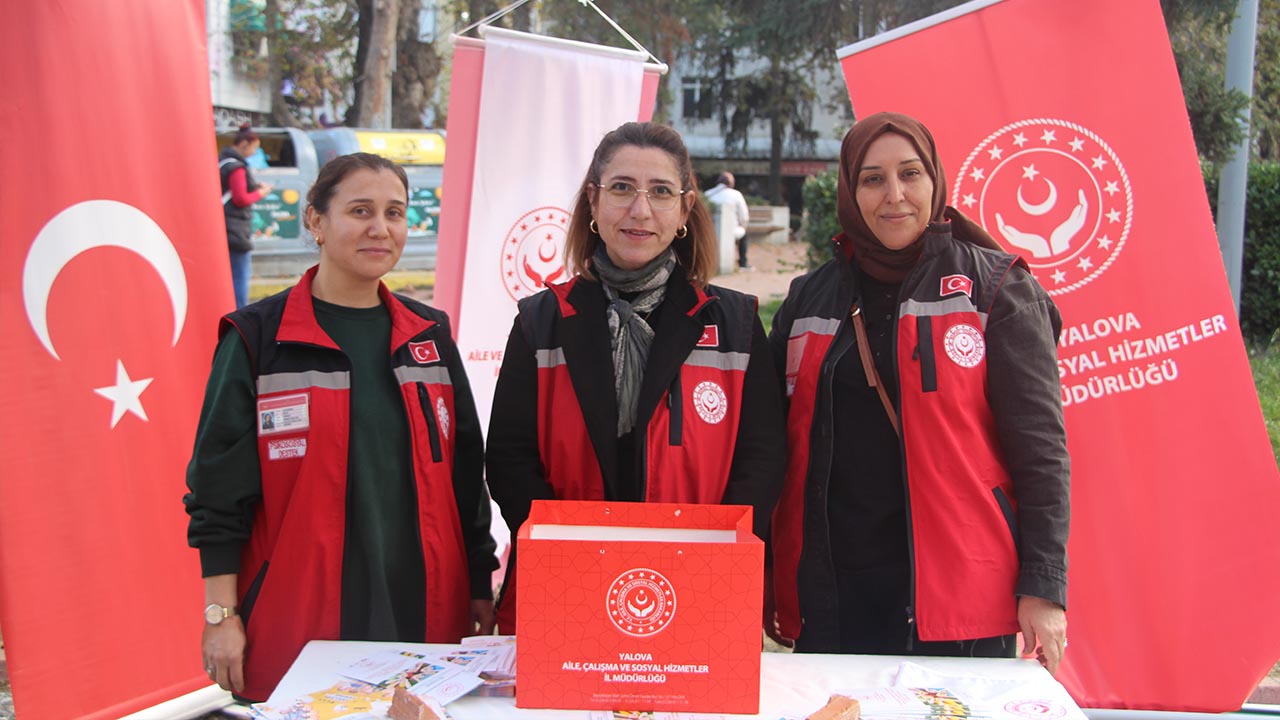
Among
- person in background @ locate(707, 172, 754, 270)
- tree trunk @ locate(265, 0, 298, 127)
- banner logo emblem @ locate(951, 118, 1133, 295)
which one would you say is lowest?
banner logo emblem @ locate(951, 118, 1133, 295)

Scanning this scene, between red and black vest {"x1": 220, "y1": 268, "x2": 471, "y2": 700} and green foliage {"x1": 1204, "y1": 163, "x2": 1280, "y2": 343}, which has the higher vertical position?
green foliage {"x1": 1204, "y1": 163, "x2": 1280, "y2": 343}

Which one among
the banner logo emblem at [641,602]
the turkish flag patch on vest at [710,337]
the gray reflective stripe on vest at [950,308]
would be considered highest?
the gray reflective stripe on vest at [950,308]

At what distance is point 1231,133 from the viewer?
737 cm

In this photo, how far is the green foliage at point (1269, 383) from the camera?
6857 millimetres

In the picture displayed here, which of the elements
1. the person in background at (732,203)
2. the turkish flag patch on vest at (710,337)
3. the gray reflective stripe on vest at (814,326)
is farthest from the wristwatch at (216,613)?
the person in background at (732,203)

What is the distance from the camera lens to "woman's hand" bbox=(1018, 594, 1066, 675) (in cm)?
218

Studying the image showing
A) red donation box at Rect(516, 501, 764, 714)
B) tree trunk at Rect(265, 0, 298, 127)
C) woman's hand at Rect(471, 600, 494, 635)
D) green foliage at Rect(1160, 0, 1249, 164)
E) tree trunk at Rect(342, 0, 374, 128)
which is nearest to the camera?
red donation box at Rect(516, 501, 764, 714)

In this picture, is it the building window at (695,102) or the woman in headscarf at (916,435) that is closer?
the woman in headscarf at (916,435)

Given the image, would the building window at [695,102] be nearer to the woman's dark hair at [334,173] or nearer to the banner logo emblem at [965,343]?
the woman's dark hair at [334,173]

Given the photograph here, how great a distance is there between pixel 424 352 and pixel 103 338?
45.5 inches

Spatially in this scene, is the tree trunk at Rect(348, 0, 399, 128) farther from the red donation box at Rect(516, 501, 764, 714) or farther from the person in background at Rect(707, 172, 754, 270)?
the red donation box at Rect(516, 501, 764, 714)

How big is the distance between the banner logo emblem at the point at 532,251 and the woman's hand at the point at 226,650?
2.01m

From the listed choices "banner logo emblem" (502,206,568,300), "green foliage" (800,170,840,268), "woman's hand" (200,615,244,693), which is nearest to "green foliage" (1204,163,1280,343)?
"green foliage" (800,170,840,268)

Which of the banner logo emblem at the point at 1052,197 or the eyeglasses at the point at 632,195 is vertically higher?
the banner logo emblem at the point at 1052,197
